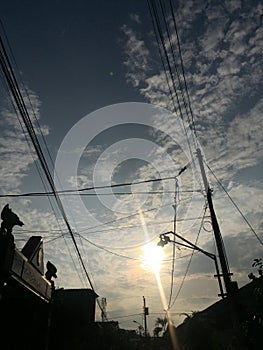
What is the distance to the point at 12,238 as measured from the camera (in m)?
5.13

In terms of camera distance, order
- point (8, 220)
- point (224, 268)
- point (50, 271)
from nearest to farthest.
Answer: point (8, 220) → point (50, 271) → point (224, 268)

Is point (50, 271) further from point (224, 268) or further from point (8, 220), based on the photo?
→ point (224, 268)

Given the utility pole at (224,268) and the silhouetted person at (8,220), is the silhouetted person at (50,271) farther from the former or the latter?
the utility pole at (224,268)

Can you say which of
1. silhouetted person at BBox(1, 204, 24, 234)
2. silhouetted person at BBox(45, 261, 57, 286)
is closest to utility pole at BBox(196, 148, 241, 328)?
silhouetted person at BBox(45, 261, 57, 286)

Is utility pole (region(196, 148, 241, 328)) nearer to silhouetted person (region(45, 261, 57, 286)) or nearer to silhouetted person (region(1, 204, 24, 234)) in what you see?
silhouetted person (region(45, 261, 57, 286))

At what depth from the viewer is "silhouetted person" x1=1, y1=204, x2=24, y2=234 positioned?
5.35 metres

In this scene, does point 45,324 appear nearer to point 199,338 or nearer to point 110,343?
point 199,338

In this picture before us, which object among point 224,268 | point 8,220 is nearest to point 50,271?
point 8,220

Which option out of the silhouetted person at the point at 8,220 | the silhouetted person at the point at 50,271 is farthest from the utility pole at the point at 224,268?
the silhouetted person at the point at 8,220

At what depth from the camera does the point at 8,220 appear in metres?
5.51

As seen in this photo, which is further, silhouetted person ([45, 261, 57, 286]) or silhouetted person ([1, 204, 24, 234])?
silhouetted person ([45, 261, 57, 286])

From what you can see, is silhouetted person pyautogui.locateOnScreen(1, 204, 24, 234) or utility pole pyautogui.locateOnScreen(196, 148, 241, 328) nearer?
Result: silhouetted person pyautogui.locateOnScreen(1, 204, 24, 234)

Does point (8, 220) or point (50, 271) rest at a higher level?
point (50, 271)

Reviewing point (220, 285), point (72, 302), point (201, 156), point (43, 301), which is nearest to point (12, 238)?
point (43, 301)
